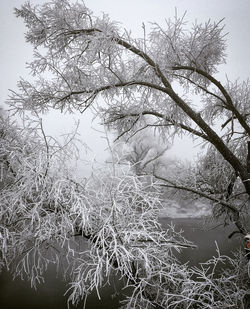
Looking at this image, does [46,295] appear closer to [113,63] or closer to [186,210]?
[113,63]

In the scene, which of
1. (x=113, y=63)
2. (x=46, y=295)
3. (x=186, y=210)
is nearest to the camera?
(x=113, y=63)

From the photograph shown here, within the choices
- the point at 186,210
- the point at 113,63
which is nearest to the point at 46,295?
the point at 113,63

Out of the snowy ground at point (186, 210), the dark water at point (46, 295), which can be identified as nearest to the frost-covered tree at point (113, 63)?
the dark water at point (46, 295)

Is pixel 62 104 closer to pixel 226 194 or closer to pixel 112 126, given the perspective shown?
pixel 112 126

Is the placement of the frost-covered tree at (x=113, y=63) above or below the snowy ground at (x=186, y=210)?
above

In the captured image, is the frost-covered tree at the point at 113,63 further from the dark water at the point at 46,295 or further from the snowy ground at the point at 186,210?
the snowy ground at the point at 186,210

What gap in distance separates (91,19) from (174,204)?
19.2 m

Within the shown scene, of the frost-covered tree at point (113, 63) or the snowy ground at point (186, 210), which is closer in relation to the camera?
the frost-covered tree at point (113, 63)

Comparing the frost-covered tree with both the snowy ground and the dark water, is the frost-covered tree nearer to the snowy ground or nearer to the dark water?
the dark water

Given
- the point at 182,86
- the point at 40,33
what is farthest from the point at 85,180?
the point at 182,86

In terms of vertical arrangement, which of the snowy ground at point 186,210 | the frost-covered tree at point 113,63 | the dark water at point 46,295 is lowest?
the dark water at point 46,295

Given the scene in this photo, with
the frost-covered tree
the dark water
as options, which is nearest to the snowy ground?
the dark water

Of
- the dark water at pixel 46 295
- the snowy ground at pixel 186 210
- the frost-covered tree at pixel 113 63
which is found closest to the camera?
the frost-covered tree at pixel 113 63

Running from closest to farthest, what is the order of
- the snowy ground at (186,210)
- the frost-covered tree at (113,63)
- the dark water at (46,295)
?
the frost-covered tree at (113,63) < the dark water at (46,295) < the snowy ground at (186,210)
